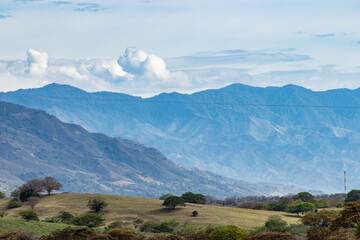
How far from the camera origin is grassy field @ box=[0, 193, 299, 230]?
5236 inches

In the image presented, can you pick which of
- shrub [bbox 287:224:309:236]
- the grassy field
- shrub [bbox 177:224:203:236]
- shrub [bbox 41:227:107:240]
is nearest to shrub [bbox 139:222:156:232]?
the grassy field

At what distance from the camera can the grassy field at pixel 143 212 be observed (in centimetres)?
13300

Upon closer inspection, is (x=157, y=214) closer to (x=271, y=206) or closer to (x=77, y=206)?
(x=77, y=206)

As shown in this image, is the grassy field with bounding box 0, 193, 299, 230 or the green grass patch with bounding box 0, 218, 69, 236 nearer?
the green grass patch with bounding box 0, 218, 69, 236

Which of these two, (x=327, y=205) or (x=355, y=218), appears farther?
(x=327, y=205)

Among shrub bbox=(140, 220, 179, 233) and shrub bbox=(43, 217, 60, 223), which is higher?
shrub bbox=(43, 217, 60, 223)

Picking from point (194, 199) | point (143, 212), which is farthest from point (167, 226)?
point (194, 199)

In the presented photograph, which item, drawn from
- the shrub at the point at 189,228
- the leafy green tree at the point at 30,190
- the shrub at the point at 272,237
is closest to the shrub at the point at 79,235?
the shrub at the point at 272,237

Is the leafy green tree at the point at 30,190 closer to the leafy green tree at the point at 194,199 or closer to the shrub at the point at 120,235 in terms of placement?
the leafy green tree at the point at 194,199

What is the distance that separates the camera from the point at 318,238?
262ft

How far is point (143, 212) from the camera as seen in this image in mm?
143000

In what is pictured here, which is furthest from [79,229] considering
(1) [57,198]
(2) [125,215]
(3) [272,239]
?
(1) [57,198]

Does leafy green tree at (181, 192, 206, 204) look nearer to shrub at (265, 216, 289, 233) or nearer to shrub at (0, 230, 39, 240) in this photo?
shrub at (265, 216, 289, 233)

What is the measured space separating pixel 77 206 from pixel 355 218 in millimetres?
94663
